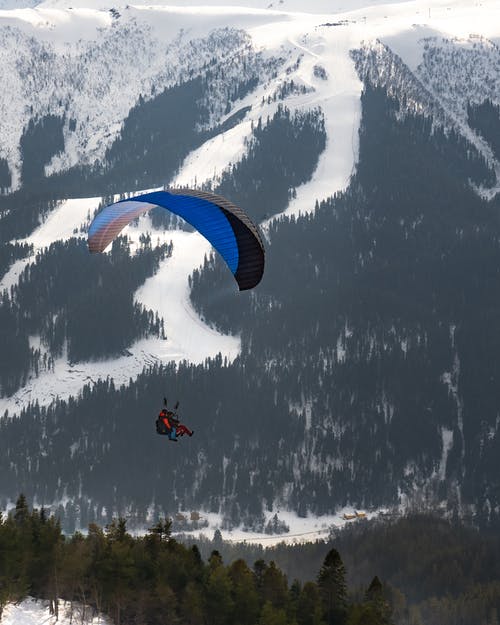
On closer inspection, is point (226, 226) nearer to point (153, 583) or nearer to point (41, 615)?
point (153, 583)

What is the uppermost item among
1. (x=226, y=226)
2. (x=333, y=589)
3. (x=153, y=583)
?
(x=226, y=226)

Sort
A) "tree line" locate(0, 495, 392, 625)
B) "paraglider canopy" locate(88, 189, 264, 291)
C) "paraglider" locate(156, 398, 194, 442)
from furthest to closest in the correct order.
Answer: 1. "tree line" locate(0, 495, 392, 625)
2. "paraglider canopy" locate(88, 189, 264, 291)
3. "paraglider" locate(156, 398, 194, 442)

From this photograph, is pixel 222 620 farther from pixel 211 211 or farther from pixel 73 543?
pixel 211 211

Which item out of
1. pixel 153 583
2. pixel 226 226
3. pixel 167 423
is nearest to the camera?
pixel 167 423

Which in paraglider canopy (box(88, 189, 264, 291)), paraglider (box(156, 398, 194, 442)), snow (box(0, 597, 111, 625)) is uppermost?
paraglider canopy (box(88, 189, 264, 291))

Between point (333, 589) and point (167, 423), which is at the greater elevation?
point (167, 423)

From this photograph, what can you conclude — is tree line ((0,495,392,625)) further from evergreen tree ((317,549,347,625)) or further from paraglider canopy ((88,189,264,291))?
paraglider canopy ((88,189,264,291))

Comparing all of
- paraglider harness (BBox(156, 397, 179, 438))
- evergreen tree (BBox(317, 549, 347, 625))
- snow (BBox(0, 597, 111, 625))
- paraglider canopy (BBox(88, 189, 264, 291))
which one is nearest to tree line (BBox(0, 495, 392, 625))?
evergreen tree (BBox(317, 549, 347, 625))

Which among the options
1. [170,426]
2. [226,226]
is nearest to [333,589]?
[170,426]

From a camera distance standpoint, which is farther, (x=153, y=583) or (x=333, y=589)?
(x=333, y=589)

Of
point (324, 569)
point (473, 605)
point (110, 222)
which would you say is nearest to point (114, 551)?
point (324, 569)

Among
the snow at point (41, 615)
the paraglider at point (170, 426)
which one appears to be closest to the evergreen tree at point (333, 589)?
the snow at point (41, 615)

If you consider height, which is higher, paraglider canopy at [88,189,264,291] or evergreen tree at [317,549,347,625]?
paraglider canopy at [88,189,264,291]

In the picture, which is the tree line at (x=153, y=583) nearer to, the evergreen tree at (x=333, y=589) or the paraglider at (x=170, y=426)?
the evergreen tree at (x=333, y=589)
